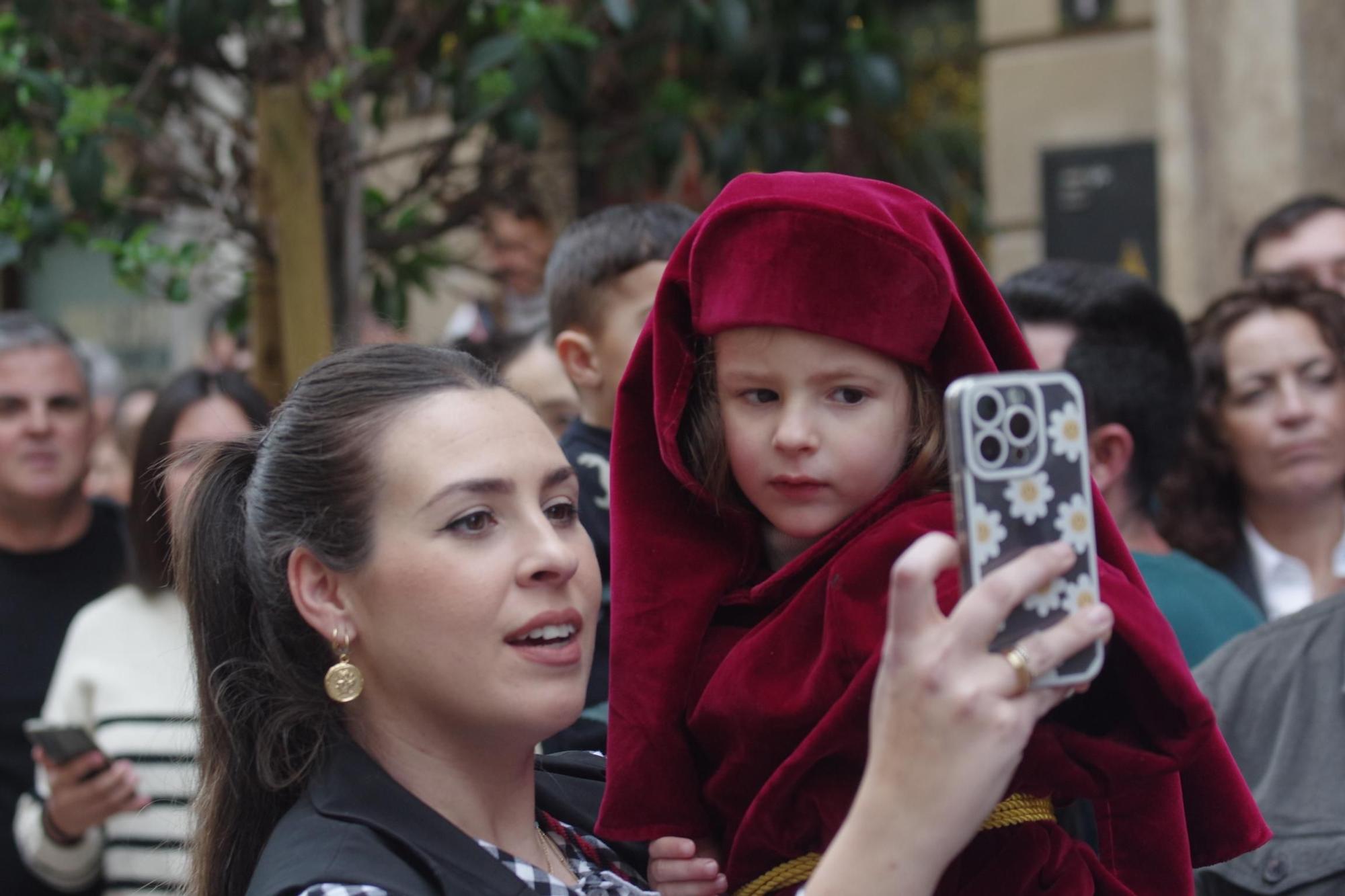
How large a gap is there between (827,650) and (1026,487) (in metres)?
0.47

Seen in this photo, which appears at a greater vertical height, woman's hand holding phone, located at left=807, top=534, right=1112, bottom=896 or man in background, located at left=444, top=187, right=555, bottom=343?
man in background, located at left=444, top=187, right=555, bottom=343

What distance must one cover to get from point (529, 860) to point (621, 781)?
22 centimetres

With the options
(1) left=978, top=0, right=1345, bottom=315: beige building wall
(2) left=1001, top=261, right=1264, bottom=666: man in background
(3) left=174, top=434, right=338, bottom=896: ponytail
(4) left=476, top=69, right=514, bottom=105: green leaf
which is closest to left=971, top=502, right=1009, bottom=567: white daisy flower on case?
(3) left=174, top=434, right=338, bottom=896: ponytail

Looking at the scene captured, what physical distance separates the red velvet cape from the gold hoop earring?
0.35 metres

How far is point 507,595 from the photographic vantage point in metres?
2.03

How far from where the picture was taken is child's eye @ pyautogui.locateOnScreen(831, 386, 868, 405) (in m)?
2.04

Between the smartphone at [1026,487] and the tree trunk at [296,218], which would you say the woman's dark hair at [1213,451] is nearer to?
the tree trunk at [296,218]

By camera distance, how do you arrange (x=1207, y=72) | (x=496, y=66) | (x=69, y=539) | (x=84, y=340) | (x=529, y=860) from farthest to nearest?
(x=84, y=340) < (x=1207, y=72) < (x=69, y=539) < (x=496, y=66) < (x=529, y=860)

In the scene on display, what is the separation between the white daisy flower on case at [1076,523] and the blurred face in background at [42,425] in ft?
11.9

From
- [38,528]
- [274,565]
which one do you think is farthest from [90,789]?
[274,565]

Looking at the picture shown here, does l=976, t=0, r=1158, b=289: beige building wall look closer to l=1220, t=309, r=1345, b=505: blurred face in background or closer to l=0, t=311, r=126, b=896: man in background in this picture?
l=1220, t=309, r=1345, b=505: blurred face in background

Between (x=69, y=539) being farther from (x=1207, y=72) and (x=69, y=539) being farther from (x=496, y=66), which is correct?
(x=1207, y=72)

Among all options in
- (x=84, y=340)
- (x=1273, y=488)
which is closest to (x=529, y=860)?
(x=1273, y=488)

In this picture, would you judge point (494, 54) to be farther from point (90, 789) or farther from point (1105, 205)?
point (1105, 205)
